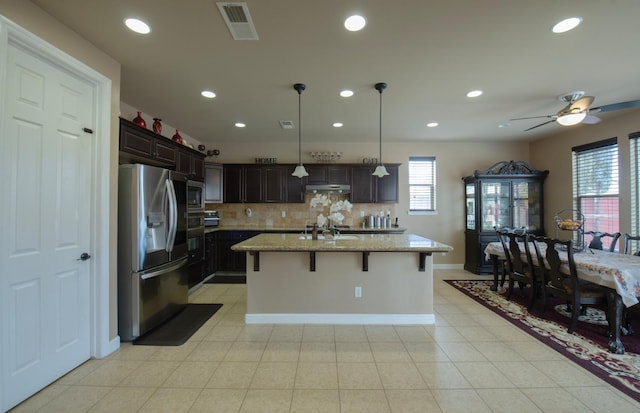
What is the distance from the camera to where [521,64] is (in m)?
2.64

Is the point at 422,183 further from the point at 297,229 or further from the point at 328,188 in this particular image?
the point at 297,229

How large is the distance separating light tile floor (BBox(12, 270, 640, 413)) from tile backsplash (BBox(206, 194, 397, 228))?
123 inches

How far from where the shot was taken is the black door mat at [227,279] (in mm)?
4963

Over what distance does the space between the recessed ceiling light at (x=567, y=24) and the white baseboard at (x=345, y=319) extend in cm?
299

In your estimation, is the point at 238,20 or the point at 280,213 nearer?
the point at 238,20

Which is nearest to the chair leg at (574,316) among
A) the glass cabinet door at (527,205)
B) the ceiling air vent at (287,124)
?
the glass cabinet door at (527,205)

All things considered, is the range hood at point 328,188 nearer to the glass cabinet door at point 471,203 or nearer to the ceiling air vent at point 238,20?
the glass cabinet door at point 471,203

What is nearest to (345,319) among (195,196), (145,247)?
(145,247)

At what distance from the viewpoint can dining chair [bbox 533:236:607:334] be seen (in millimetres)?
2846

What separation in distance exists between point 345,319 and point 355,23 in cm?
300

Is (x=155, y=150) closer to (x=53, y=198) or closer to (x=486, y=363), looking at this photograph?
(x=53, y=198)

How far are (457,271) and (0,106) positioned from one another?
6.80 metres

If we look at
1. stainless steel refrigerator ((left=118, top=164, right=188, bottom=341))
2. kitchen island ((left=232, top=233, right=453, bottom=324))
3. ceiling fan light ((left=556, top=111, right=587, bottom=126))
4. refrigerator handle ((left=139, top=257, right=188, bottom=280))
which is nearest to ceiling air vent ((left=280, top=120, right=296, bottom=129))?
stainless steel refrigerator ((left=118, top=164, right=188, bottom=341))

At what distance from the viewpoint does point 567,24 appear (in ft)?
6.73
